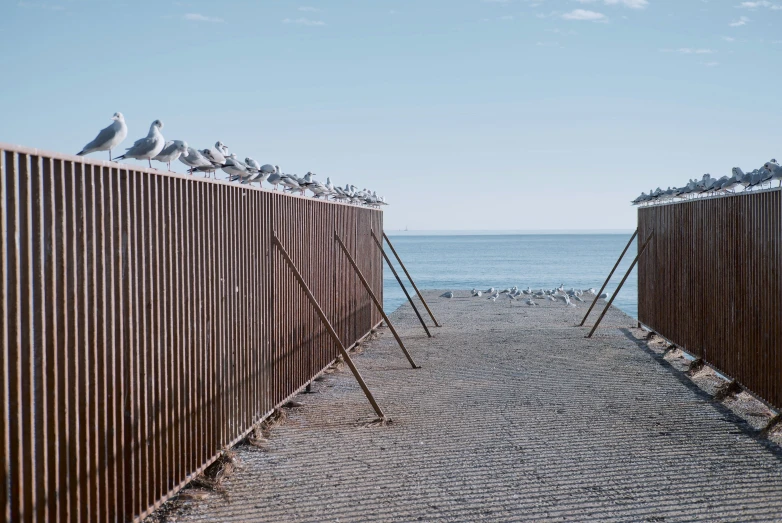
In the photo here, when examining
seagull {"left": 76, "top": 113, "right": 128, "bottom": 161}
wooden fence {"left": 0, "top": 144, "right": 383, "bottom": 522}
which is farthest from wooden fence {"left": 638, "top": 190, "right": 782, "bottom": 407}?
seagull {"left": 76, "top": 113, "right": 128, "bottom": 161}

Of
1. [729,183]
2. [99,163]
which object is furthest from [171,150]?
[729,183]

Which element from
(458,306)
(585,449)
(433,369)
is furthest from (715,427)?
(458,306)

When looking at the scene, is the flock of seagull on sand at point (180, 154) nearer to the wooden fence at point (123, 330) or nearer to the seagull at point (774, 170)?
the wooden fence at point (123, 330)

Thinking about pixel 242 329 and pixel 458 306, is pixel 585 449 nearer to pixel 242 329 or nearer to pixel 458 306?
pixel 242 329

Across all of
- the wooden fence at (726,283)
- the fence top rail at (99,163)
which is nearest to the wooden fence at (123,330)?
the fence top rail at (99,163)

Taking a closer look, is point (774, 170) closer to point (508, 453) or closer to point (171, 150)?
point (508, 453)

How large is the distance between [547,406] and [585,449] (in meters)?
1.77

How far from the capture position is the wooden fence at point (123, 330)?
3.69 metres

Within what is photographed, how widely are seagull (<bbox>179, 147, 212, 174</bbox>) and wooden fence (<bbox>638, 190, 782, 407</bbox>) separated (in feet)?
18.7

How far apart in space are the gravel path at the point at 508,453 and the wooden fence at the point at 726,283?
627mm

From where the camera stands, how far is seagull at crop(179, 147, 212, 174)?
21.7 feet

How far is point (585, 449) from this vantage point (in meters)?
A: 6.77

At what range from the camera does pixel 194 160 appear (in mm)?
6719

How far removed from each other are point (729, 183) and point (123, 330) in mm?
9649
